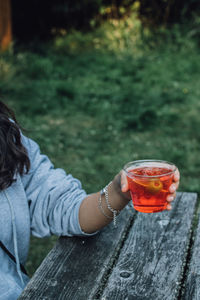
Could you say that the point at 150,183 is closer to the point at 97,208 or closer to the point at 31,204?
the point at 97,208

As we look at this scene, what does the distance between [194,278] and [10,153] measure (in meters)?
0.78

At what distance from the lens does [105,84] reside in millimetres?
6551

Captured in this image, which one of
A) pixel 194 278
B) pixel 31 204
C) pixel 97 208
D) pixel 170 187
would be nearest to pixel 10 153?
pixel 31 204

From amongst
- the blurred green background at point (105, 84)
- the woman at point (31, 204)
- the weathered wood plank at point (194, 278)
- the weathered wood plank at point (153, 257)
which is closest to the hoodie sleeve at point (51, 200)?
the woman at point (31, 204)

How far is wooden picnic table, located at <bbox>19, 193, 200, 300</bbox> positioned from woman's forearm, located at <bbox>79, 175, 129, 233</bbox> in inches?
2.4

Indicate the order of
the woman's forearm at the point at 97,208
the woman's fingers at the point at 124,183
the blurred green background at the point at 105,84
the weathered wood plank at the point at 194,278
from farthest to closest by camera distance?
the blurred green background at the point at 105,84
the woman's forearm at the point at 97,208
the woman's fingers at the point at 124,183
the weathered wood plank at the point at 194,278

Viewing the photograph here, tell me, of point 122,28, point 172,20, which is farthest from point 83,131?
point 172,20

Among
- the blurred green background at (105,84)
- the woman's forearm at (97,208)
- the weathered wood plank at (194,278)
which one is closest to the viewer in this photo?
the weathered wood plank at (194,278)

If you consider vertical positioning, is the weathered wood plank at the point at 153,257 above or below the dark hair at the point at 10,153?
below

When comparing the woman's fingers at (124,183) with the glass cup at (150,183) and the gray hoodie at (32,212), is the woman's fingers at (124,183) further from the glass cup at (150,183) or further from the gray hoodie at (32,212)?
the gray hoodie at (32,212)

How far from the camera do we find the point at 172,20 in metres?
8.88

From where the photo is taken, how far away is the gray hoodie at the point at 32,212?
1543 millimetres

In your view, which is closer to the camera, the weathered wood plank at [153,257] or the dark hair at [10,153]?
the weathered wood plank at [153,257]

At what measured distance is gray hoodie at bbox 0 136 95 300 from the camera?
1.54 meters
